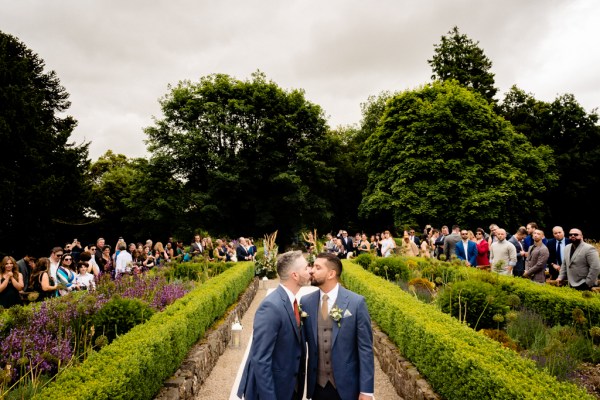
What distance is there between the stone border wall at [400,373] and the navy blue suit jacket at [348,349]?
1.85 metres

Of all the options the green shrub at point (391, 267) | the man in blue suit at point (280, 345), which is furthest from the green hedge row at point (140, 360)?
the green shrub at point (391, 267)

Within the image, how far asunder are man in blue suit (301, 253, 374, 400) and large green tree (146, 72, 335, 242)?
24301 mm

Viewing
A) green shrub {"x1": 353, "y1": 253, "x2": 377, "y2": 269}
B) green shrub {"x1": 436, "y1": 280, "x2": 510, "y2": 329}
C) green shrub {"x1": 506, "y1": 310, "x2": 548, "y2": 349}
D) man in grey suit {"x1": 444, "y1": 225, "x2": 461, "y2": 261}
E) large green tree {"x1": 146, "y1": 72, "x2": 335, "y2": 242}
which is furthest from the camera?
large green tree {"x1": 146, "y1": 72, "x2": 335, "y2": 242}

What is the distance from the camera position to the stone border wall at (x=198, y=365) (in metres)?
4.92

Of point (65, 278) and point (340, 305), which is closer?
point (340, 305)

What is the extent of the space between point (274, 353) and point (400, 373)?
10.9 ft

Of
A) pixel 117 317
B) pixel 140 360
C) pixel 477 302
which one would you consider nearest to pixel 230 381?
pixel 117 317

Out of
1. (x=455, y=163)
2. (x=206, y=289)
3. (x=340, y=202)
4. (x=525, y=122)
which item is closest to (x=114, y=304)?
(x=206, y=289)

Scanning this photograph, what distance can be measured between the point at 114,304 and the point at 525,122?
3749cm

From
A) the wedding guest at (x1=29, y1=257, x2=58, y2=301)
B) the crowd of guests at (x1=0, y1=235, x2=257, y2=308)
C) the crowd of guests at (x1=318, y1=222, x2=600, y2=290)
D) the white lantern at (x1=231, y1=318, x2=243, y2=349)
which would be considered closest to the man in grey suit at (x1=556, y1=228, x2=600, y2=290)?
the crowd of guests at (x1=318, y1=222, x2=600, y2=290)

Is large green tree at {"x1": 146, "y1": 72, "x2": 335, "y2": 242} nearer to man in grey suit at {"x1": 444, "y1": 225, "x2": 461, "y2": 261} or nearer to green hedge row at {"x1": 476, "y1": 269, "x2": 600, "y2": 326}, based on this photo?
man in grey suit at {"x1": 444, "y1": 225, "x2": 461, "y2": 261}

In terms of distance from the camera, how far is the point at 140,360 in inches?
161

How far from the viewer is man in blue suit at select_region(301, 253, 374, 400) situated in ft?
10.5

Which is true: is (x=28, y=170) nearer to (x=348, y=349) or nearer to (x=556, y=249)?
(x=348, y=349)
